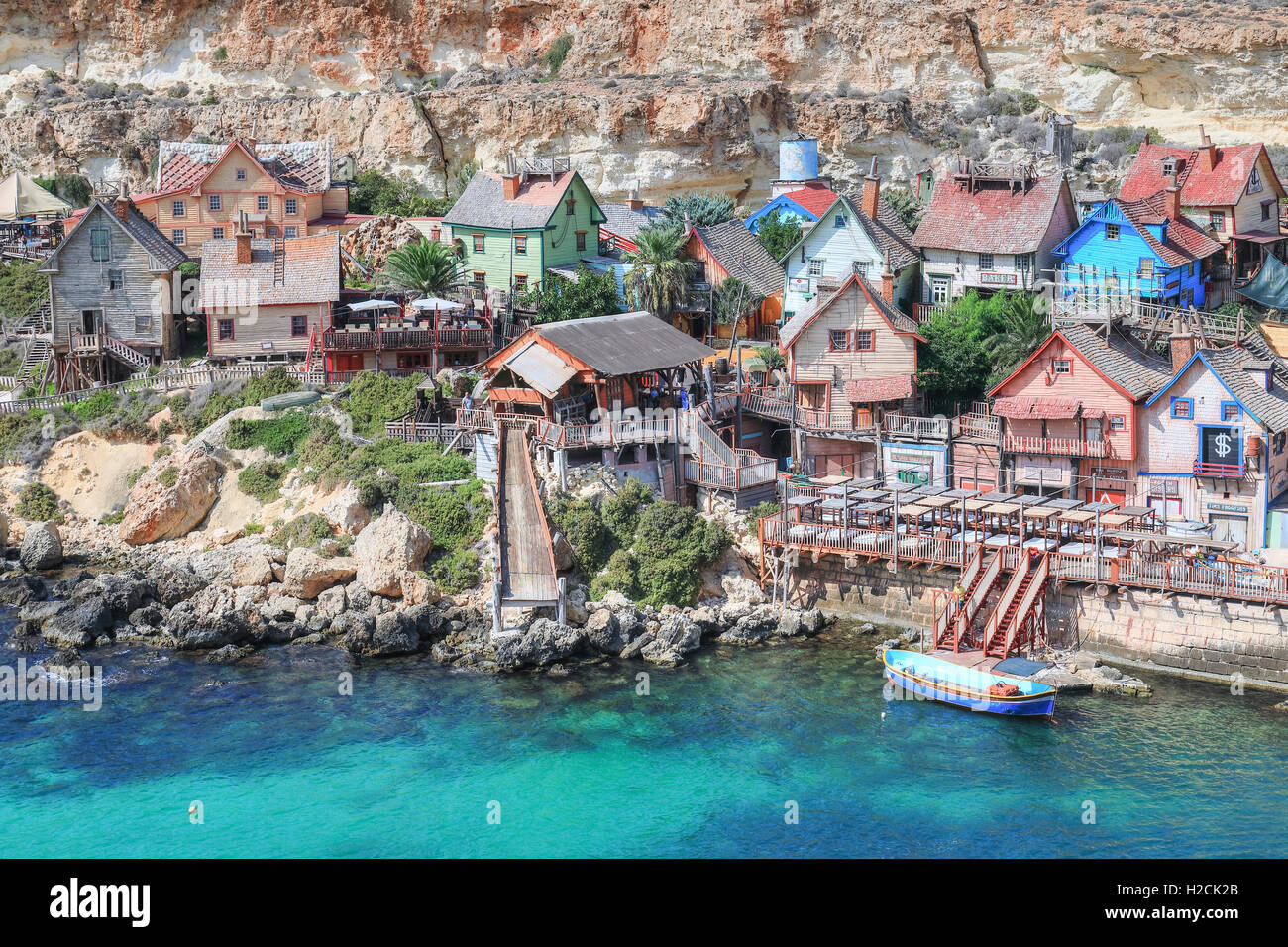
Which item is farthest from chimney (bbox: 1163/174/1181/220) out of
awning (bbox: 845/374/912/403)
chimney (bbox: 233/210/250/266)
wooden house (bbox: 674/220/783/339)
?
chimney (bbox: 233/210/250/266)

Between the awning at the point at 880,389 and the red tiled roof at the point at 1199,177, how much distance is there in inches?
729

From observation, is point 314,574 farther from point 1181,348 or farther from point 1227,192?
point 1227,192

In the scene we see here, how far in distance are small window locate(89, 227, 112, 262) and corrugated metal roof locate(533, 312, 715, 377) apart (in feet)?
79.1

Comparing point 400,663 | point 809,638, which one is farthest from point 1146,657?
point 400,663

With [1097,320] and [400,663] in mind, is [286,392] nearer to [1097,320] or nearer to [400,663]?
[400,663]

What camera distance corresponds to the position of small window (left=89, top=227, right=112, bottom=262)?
74.9 metres

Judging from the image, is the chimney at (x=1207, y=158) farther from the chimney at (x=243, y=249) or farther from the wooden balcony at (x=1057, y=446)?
the chimney at (x=243, y=249)

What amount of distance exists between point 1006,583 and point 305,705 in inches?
914

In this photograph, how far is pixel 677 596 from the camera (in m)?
57.2

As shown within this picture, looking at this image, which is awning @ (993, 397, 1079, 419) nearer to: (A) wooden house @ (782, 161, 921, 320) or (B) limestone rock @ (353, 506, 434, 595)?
(A) wooden house @ (782, 161, 921, 320)

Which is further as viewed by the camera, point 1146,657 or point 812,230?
point 812,230

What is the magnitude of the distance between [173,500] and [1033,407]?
32882 mm

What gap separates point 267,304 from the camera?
235 ft

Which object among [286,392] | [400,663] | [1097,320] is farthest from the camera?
[286,392]
